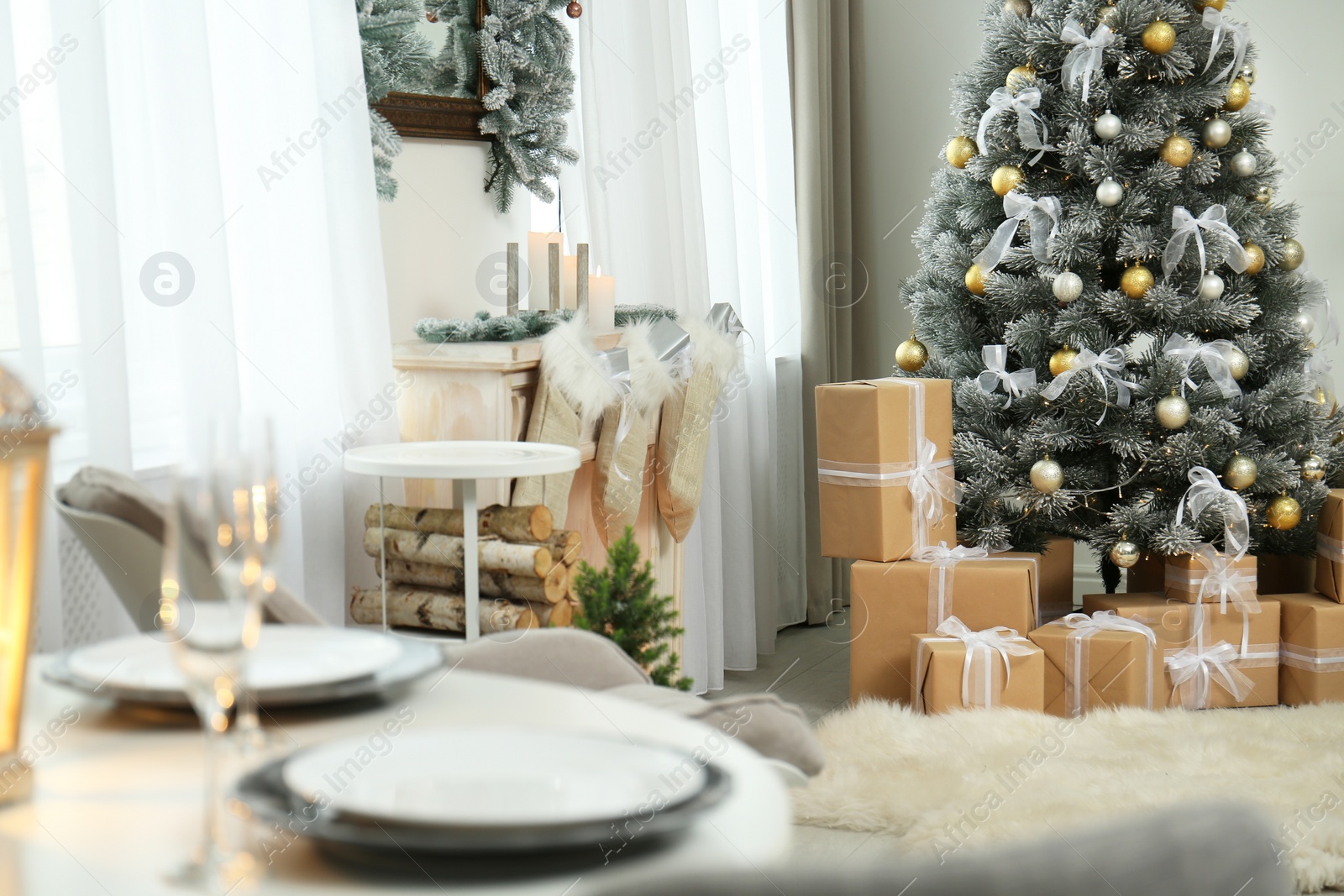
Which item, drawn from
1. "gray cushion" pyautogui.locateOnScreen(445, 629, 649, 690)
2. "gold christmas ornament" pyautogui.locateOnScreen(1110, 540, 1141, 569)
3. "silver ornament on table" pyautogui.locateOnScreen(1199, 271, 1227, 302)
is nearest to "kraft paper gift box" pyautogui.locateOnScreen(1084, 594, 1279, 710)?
"gold christmas ornament" pyautogui.locateOnScreen(1110, 540, 1141, 569)

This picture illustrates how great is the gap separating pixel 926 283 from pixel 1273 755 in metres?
1.32

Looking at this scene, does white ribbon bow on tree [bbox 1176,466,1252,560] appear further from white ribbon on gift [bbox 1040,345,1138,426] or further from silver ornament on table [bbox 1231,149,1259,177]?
silver ornament on table [bbox 1231,149,1259,177]

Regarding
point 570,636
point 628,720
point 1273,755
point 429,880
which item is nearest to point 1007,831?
point 1273,755

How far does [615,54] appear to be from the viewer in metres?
2.80

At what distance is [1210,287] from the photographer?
8.61ft

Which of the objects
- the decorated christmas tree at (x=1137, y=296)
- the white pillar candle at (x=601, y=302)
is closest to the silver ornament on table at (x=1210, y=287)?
the decorated christmas tree at (x=1137, y=296)

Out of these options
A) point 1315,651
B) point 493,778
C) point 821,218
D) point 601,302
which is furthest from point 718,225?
point 493,778

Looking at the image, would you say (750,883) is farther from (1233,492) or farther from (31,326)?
(1233,492)

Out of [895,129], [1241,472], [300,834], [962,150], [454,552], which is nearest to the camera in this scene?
[300,834]

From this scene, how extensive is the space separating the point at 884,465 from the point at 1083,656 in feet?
1.96

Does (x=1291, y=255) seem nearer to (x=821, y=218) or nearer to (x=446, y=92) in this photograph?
(x=821, y=218)

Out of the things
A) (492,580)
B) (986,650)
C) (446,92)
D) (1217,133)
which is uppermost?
(446,92)

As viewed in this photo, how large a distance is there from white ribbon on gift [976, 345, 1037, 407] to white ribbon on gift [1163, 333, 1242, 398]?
0.30 meters

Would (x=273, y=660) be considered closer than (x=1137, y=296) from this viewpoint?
Yes
